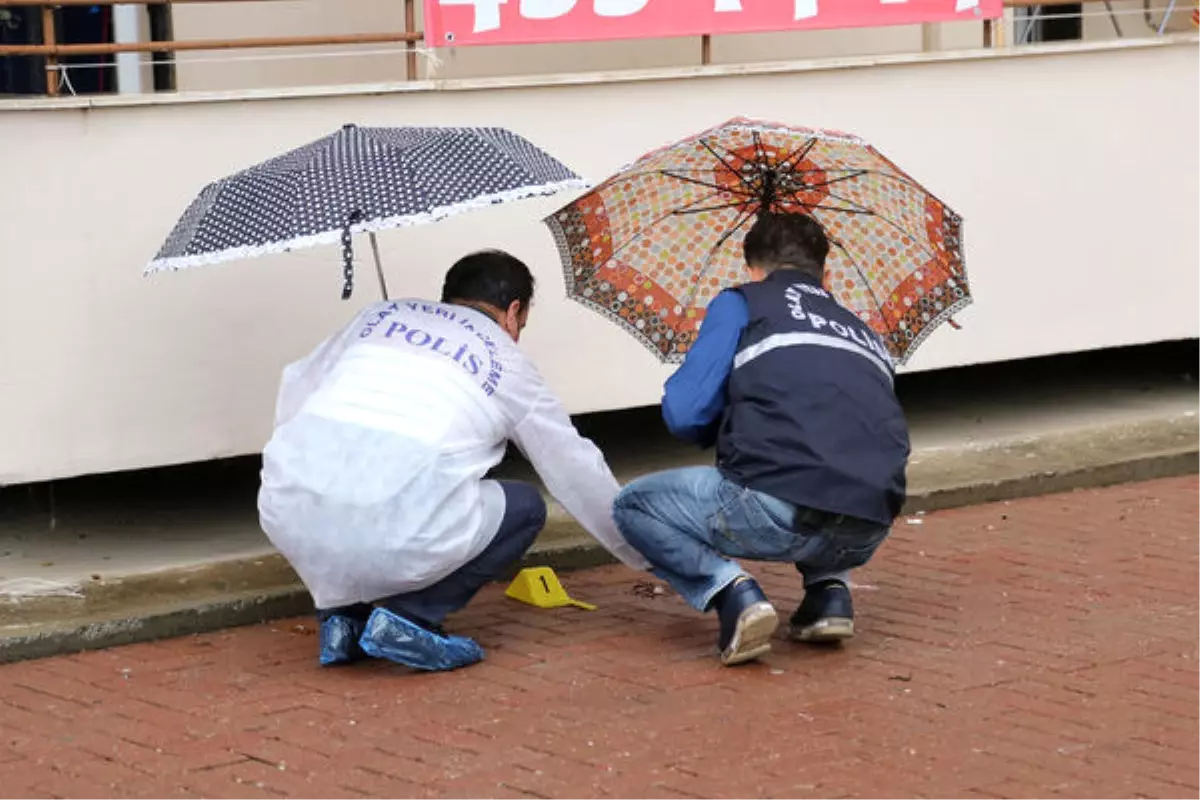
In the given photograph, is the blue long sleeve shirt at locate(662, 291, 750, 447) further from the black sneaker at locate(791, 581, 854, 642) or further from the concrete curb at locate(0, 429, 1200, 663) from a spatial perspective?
the concrete curb at locate(0, 429, 1200, 663)

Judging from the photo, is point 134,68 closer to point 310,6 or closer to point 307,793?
point 310,6

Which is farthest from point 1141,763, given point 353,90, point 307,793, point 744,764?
point 353,90

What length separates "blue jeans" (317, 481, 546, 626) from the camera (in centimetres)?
547

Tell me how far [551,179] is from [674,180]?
0.70 meters

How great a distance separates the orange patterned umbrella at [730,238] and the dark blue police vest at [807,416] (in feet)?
1.81

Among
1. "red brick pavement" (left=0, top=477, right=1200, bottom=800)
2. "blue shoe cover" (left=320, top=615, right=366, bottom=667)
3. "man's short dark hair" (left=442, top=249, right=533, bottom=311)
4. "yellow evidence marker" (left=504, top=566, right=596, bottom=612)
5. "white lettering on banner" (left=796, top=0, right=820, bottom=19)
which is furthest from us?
"white lettering on banner" (left=796, top=0, right=820, bottom=19)

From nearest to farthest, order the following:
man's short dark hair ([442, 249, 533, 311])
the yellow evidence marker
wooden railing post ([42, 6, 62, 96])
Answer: man's short dark hair ([442, 249, 533, 311]) → wooden railing post ([42, 6, 62, 96]) → the yellow evidence marker

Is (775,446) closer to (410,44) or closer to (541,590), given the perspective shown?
(541,590)

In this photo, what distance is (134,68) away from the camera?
298 inches

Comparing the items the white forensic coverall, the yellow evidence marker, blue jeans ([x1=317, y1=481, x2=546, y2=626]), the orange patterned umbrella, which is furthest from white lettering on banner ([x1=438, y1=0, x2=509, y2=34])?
the yellow evidence marker

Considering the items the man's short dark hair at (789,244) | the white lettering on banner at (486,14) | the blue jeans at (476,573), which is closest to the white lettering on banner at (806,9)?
the white lettering on banner at (486,14)

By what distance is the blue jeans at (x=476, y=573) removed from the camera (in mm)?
5469

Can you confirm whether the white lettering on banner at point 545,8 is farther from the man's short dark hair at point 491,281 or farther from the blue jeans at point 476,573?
the blue jeans at point 476,573

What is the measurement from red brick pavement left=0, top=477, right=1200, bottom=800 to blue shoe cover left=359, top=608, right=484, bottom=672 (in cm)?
6
